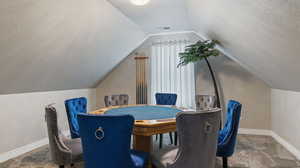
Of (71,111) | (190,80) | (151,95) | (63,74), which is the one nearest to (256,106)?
(190,80)

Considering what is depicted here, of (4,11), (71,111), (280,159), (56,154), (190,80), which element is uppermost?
(4,11)

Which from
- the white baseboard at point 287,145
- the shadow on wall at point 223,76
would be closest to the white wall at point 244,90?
the shadow on wall at point 223,76

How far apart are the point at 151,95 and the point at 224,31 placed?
266 centimetres

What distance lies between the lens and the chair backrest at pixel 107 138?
1579 millimetres

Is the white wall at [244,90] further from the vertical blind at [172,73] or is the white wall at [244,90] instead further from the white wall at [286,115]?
the vertical blind at [172,73]

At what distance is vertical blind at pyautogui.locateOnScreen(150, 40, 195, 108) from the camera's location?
4.92 metres

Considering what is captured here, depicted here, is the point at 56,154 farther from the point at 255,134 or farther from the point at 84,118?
the point at 255,134

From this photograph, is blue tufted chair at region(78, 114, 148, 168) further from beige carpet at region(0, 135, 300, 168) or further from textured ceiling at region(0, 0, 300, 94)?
textured ceiling at region(0, 0, 300, 94)

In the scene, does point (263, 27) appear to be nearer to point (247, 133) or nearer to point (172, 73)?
point (172, 73)

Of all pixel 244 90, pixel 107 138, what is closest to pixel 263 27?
pixel 107 138

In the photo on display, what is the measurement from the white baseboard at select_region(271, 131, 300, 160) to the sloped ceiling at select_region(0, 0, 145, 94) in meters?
3.88

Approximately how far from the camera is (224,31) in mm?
3244

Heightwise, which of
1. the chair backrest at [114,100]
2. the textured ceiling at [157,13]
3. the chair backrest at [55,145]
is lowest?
the chair backrest at [55,145]

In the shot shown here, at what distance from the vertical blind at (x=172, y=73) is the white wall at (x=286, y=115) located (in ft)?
5.83
